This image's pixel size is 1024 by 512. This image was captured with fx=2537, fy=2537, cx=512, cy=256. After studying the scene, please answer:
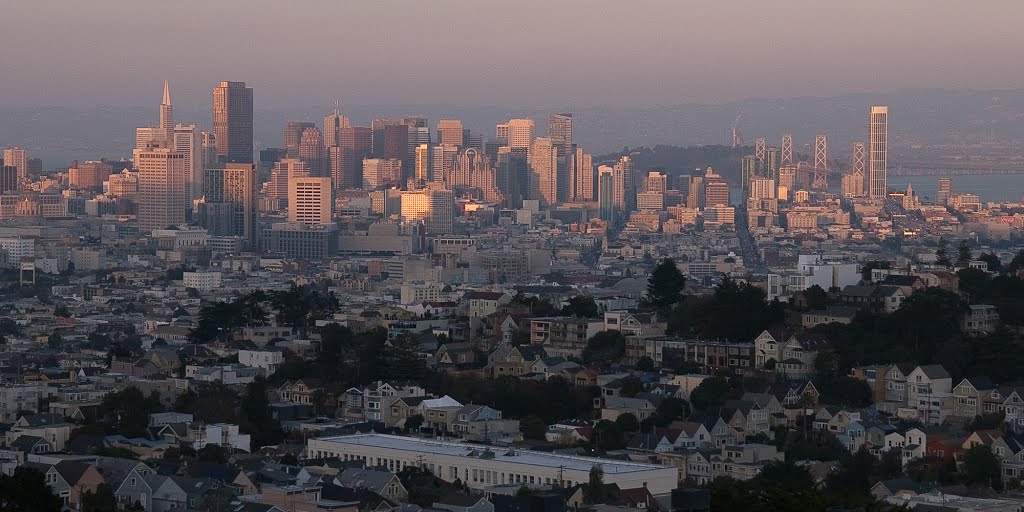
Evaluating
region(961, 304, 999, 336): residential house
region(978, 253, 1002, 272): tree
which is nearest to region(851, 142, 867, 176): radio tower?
region(978, 253, 1002, 272): tree

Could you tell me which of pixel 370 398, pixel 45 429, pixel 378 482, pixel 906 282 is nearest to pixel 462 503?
pixel 378 482

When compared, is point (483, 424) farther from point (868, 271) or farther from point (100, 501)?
point (868, 271)

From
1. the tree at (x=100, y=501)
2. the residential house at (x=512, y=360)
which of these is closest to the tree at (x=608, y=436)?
the residential house at (x=512, y=360)

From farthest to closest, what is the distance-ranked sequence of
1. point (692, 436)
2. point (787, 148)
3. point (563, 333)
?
point (787, 148), point (563, 333), point (692, 436)

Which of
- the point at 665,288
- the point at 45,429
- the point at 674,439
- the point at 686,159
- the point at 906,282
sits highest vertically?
the point at 686,159

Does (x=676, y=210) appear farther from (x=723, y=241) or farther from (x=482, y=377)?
(x=482, y=377)

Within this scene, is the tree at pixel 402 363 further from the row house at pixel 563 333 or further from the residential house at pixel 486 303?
the residential house at pixel 486 303

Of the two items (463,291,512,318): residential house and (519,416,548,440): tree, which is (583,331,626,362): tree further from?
(519,416,548,440): tree

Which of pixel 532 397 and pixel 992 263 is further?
pixel 992 263
